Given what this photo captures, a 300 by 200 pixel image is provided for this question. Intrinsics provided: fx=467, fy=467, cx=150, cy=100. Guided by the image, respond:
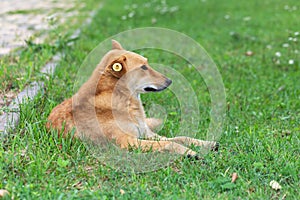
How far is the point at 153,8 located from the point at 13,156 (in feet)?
27.2

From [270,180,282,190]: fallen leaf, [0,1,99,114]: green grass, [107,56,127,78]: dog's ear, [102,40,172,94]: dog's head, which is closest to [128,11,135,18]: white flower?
[0,1,99,114]: green grass

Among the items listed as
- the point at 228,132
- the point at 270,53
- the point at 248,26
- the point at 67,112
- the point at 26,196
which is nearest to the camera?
the point at 26,196

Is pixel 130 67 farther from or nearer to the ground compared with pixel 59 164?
farther from the ground

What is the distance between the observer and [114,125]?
409 cm

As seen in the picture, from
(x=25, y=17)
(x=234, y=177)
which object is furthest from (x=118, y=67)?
(x=25, y=17)

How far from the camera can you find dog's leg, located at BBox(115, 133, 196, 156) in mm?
3902

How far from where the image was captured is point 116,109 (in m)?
4.22

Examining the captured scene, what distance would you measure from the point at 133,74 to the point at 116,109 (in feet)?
1.16

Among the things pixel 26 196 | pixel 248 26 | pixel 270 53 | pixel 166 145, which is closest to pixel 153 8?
pixel 248 26

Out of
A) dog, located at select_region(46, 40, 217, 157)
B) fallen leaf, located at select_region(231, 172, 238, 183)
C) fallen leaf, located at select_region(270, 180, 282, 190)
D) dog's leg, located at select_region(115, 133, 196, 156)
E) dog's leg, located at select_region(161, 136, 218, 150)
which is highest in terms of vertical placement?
dog, located at select_region(46, 40, 217, 157)

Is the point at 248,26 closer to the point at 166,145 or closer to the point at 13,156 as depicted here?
the point at 166,145

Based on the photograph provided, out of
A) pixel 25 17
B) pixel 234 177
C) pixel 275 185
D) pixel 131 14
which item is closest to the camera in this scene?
pixel 275 185

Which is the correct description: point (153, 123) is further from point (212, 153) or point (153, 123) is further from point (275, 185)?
point (275, 185)

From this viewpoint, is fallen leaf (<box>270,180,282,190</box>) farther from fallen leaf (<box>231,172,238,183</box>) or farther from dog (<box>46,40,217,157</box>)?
dog (<box>46,40,217,157</box>)
